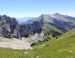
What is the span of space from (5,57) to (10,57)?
66cm

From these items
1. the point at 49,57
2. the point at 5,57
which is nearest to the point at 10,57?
the point at 5,57

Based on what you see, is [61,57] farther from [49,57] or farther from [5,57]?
[5,57]

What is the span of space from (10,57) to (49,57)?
18.3ft

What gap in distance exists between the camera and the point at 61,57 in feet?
100

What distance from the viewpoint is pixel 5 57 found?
27.7 meters

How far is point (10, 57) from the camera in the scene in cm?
2794

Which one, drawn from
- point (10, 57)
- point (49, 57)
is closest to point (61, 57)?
point (49, 57)

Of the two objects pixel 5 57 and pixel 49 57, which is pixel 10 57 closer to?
pixel 5 57

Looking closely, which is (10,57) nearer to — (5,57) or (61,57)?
(5,57)

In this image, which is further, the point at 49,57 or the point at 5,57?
the point at 49,57

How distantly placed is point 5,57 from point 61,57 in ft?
26.5

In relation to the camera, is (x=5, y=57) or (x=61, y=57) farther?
(x=61, y=57)

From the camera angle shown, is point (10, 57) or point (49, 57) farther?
point (49, 57)

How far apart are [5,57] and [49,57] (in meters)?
6.24
